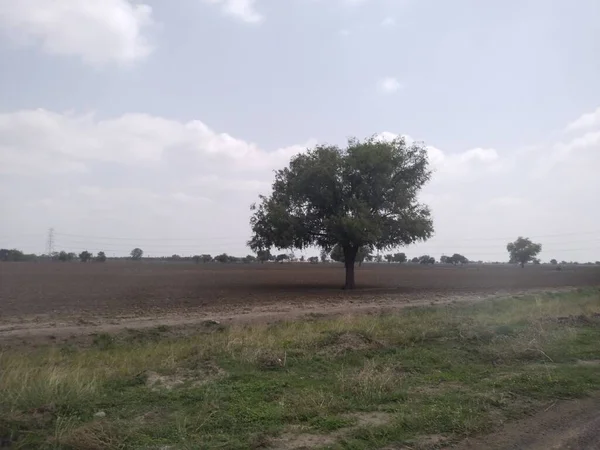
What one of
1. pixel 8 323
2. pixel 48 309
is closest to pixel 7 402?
pixel 8 323

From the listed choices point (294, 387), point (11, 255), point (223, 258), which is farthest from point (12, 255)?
point (294, 387)

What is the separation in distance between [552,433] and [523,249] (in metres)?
147

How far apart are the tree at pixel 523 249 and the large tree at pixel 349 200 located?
369 ft

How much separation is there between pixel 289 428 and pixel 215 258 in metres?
180

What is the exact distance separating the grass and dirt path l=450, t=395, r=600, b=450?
0.86 ft

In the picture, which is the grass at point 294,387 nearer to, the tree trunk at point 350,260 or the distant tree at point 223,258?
the tree trunk at point 350,260

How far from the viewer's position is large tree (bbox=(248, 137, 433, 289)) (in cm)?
3784

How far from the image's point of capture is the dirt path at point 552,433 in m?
5.84

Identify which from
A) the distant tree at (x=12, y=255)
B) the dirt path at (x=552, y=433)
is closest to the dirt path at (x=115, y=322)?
the dirt path at (x=552, y=433)

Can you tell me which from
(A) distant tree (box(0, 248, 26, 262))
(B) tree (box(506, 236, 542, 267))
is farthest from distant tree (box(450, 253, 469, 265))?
(A) distant tree (box(0, 248, 26, 262))

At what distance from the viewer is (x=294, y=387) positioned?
8258 mm

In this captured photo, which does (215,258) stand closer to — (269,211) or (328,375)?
(269,211)

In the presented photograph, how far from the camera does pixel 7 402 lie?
6867 millimetres

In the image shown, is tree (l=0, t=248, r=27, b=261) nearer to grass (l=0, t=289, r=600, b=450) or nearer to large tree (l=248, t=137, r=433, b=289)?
large tree (l=248, t=137, r=433, b=289)
